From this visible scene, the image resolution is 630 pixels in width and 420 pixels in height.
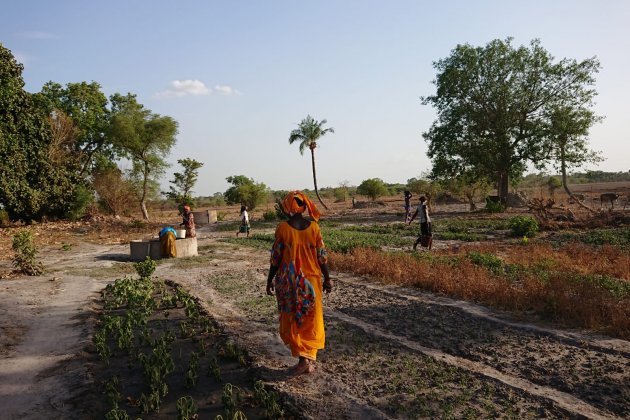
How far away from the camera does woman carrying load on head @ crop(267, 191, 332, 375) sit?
4719 millimetres

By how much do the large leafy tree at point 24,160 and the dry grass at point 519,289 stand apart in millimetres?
20765

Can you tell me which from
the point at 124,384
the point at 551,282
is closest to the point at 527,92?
the point at 551,282

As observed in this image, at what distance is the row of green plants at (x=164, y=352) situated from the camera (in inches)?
164

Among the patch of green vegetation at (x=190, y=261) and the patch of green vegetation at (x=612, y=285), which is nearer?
the patch of green vegetation at (x=612, y=285)

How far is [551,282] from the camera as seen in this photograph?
7.42 meters

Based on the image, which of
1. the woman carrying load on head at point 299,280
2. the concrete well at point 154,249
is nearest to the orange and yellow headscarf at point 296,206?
the woman carrying load on head at point 299,280

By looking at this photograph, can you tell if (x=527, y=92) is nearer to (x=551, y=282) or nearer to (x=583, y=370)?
(x=551, y=282)

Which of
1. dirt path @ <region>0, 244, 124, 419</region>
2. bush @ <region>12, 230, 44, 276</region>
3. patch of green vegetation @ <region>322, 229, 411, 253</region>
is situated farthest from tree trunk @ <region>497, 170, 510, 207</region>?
bush @ <region>12, 230, 44, 276</region>

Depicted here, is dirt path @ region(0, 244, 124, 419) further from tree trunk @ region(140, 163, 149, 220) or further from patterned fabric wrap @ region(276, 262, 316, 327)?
tree trunk @ region(140, 163, 149, 220)

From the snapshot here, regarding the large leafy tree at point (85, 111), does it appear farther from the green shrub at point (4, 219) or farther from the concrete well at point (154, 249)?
the concrete well at point (154, 249)

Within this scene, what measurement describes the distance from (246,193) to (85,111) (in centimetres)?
1419

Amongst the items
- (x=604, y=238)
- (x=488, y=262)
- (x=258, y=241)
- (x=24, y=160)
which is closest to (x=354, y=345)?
(x=488, y=262)

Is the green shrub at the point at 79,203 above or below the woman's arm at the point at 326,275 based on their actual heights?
above

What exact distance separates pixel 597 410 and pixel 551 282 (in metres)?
3.89
